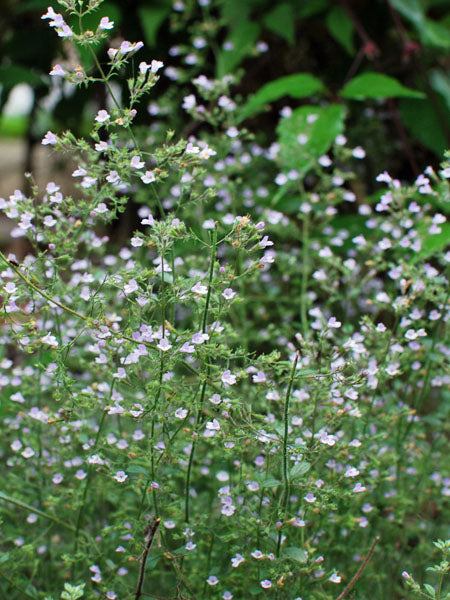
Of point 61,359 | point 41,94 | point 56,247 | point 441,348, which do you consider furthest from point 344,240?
point 41,94

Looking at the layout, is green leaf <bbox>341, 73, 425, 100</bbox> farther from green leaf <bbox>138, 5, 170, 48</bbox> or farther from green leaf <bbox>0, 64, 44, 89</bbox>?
green leaf <bbox>0, 64, 44, 89</bbox>

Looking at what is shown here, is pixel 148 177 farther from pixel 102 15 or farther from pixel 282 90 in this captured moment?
pixel 102 15

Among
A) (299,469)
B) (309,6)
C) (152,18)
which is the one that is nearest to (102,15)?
(152,18)

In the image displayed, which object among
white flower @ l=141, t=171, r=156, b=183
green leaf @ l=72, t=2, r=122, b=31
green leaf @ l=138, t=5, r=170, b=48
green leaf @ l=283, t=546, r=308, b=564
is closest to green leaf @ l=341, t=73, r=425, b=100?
green leaf @ l=138, t=5, r=170, b=48

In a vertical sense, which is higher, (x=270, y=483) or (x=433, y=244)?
(x=433, y=244)

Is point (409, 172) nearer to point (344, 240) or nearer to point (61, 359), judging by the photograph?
point (344, 240)

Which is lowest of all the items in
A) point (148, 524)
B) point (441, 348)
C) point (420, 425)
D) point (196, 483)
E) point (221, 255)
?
point (148, 524)
